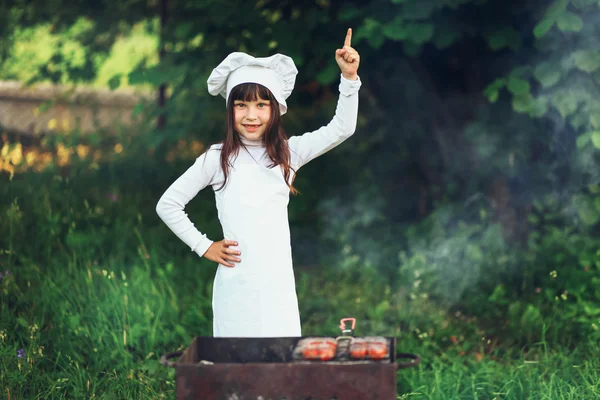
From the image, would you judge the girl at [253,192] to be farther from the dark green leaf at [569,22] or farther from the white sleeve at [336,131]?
the dark green leaf at [569,22]

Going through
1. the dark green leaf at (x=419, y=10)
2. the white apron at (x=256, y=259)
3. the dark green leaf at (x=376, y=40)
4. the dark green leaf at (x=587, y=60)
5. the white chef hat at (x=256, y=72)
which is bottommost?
the white apron at (x=256, y=259)

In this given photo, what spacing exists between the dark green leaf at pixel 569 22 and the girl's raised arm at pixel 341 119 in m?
1.66

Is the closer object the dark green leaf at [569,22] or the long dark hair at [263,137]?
the long dark hair at [263,137]

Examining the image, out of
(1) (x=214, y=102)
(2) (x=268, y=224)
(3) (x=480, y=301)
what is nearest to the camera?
(2) (x=268, y=224)

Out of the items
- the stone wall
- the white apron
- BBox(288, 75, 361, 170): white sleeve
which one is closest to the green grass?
the white apron

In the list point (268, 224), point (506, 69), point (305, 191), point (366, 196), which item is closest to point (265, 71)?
point (268, 224)

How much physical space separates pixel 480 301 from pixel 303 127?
2.57 metres

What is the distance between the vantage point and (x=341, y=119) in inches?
124

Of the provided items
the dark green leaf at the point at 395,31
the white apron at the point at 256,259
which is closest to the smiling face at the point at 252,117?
the white apron at the point at 256,259

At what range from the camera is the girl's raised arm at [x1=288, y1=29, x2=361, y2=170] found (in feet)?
9.84

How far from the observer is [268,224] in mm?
3104

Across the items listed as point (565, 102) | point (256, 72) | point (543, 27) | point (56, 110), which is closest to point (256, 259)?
point (256, 72)

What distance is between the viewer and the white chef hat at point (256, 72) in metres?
3.12

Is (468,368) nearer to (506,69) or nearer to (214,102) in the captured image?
(506,69)
